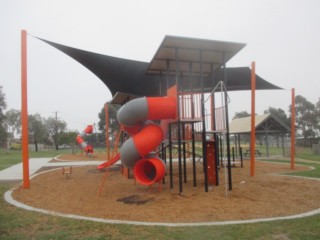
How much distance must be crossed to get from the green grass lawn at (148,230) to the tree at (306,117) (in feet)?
198

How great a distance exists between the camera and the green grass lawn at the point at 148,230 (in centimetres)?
475

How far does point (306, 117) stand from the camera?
200 ft

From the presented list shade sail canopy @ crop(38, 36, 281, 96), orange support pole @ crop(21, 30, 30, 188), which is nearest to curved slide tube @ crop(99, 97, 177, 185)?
shade sail canopy @ crop(38, 36, 281, 96)

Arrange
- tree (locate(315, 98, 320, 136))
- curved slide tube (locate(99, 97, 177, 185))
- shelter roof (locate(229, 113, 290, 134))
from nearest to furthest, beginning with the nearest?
curved slide tube (locate(99, 97, 177, 185)) < shelter roof (locate(229, 113, 290, 134)) < tree (locate(315, 98, 320, 136))

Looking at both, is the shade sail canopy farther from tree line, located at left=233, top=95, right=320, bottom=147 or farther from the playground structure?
tree line, located at left=233, top=95, right=320, bottom=147

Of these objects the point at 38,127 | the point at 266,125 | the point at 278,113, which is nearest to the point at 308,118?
the point at 278,113

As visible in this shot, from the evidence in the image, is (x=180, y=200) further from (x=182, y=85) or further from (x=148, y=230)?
(x=182, y=85)

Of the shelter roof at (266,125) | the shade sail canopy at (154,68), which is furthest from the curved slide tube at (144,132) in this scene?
the shelter roof at (266,125)

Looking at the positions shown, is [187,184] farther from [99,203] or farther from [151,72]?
[151,72]

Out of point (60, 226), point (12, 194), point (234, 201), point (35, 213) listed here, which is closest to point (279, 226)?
point (234, 201)

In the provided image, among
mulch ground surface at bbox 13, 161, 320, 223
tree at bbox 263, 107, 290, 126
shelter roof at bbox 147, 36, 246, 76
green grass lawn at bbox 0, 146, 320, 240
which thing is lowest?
mulch ground surface at bbox 13, 161, 320, 223

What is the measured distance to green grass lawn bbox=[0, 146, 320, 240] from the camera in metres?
4.75

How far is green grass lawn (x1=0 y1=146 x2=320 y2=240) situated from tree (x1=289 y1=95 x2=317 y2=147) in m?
60.3

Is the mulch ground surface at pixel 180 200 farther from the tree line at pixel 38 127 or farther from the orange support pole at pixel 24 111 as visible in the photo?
the tree line at pixel 38 127
